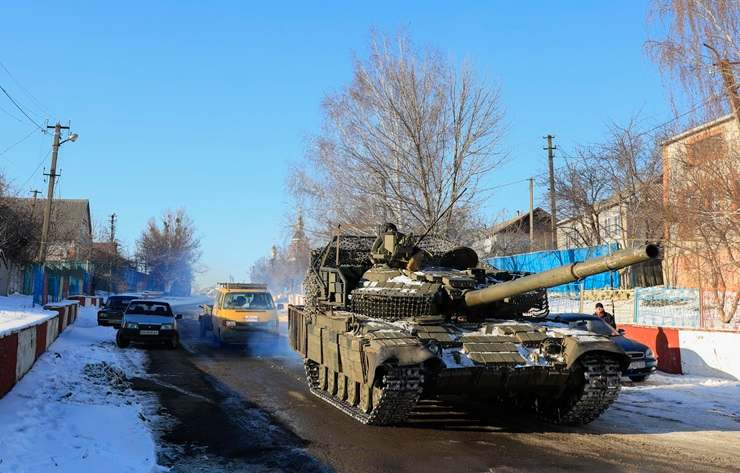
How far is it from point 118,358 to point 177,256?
5638cm

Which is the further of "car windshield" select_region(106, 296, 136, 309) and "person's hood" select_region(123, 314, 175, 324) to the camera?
"car windshield" select_region(106, 296, 136, 309)

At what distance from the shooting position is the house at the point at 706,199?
15.5 metres

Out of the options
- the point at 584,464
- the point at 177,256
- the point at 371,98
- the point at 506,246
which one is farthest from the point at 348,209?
the point at 177,256

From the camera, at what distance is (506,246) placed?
39250mm

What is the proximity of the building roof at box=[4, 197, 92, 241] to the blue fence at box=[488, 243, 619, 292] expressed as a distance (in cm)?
2406

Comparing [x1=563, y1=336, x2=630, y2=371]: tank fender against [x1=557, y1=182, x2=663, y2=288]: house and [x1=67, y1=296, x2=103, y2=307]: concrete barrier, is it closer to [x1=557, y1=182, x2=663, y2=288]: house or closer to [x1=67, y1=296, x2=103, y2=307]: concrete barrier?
[x1=557, y1=182, x2=663, y2=288]: house

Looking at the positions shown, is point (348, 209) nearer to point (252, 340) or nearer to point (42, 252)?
point (252, 340)

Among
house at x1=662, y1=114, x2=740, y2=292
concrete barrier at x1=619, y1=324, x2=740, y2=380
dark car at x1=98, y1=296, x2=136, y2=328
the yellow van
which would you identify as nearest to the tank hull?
concrete barrier at x1=619, y1=324, x2=740, y2=380

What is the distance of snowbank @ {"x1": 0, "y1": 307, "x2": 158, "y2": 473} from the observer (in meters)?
5.58

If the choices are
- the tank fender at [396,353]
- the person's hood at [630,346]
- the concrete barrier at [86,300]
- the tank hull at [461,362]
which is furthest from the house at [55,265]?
the tank fender at [396,353]

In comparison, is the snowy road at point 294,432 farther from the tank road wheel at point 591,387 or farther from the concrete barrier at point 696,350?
the concrete barrier at point 696,350

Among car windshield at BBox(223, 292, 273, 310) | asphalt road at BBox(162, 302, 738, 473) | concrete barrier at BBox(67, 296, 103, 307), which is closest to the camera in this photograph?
asphalt road at BBox(162, 302, 738, 473)

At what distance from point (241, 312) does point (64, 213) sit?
3881 centimetres

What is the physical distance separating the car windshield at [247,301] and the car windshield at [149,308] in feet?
5.19
